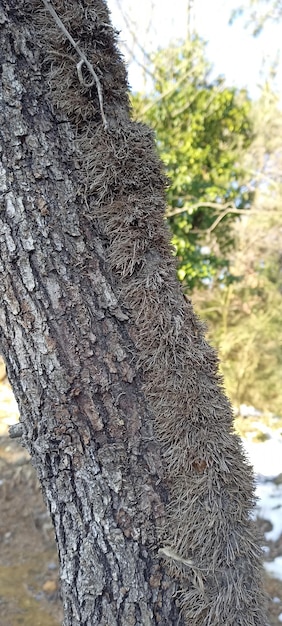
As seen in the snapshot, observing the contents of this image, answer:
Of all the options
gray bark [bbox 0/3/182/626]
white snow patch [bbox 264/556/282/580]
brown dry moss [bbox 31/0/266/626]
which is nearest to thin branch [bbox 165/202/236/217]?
white snow patch [bbox 264/556/282/580]

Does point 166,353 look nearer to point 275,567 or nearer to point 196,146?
point 275,567

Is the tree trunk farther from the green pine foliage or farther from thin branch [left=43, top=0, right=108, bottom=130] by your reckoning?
the green pine foliage

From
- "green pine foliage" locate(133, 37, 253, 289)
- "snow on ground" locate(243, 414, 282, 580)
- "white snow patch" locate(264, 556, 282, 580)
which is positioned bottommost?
"white snow patch" locate(264, 556, 282, 580)

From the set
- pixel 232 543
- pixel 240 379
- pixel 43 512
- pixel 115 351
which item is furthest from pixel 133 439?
pixel 240 379

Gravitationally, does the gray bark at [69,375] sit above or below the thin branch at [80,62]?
below

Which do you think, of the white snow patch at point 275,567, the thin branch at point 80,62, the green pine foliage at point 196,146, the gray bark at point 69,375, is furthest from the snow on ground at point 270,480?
the thin branch at point 80,62

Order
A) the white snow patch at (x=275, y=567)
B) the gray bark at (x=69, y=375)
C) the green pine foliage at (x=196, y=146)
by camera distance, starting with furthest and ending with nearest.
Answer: the green pine foliage at (x=196, y=146) → the white snow patch at (x=275, y=567) → the gray bark at (x=69, y=375)

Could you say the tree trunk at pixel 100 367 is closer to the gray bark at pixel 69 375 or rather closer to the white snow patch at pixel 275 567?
the gray bark at pixel 69 375
